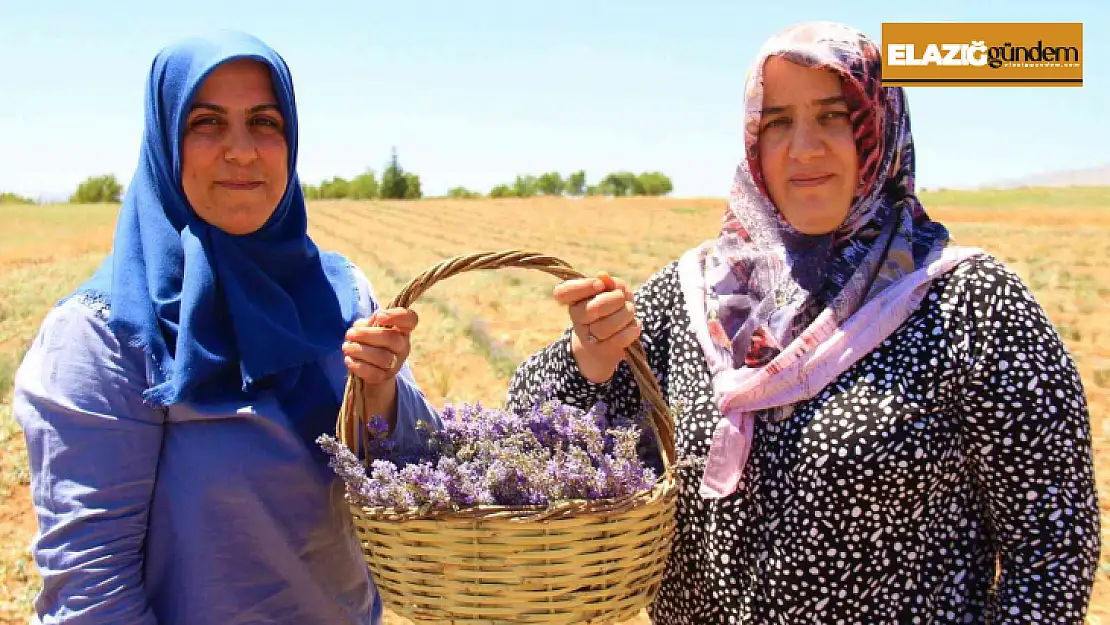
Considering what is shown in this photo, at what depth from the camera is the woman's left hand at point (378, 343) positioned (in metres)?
1.72

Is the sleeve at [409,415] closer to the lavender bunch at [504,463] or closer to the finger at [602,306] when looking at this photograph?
the lavender bunch at [504,463]

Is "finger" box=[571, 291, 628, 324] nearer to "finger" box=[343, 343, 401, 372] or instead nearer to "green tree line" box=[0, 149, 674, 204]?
"finger" box=[343, 343, 401, 372]

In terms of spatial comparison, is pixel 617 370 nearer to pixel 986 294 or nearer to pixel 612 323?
pixel 612 323

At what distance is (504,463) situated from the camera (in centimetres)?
157

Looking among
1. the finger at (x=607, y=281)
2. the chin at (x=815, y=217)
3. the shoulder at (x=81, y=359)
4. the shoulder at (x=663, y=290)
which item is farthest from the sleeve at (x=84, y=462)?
the chin at (x=815, y=217)

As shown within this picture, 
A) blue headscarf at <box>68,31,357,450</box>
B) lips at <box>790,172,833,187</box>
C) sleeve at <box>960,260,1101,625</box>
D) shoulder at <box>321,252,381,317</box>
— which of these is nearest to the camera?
sleeve at <box>960,260,1101,625</box>

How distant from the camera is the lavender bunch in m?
1.54

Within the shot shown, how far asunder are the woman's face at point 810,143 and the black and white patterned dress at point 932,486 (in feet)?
0.93

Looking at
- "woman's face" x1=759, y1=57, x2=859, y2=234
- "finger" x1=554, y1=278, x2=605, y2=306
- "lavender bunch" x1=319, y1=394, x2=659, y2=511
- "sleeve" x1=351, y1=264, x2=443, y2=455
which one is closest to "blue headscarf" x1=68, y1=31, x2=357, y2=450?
"sleeve" x1=351, y1=264, x2=443, y2=455

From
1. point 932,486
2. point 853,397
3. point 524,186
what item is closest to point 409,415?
point 853,397

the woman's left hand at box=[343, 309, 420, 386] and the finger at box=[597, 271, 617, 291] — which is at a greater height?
the finger at box=[597, 271, 617, 291]

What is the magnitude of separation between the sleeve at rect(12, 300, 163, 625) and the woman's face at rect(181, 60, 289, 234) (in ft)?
1.11

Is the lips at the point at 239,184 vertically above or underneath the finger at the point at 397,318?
above

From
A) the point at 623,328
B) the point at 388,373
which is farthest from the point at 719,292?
the point at 388,373
